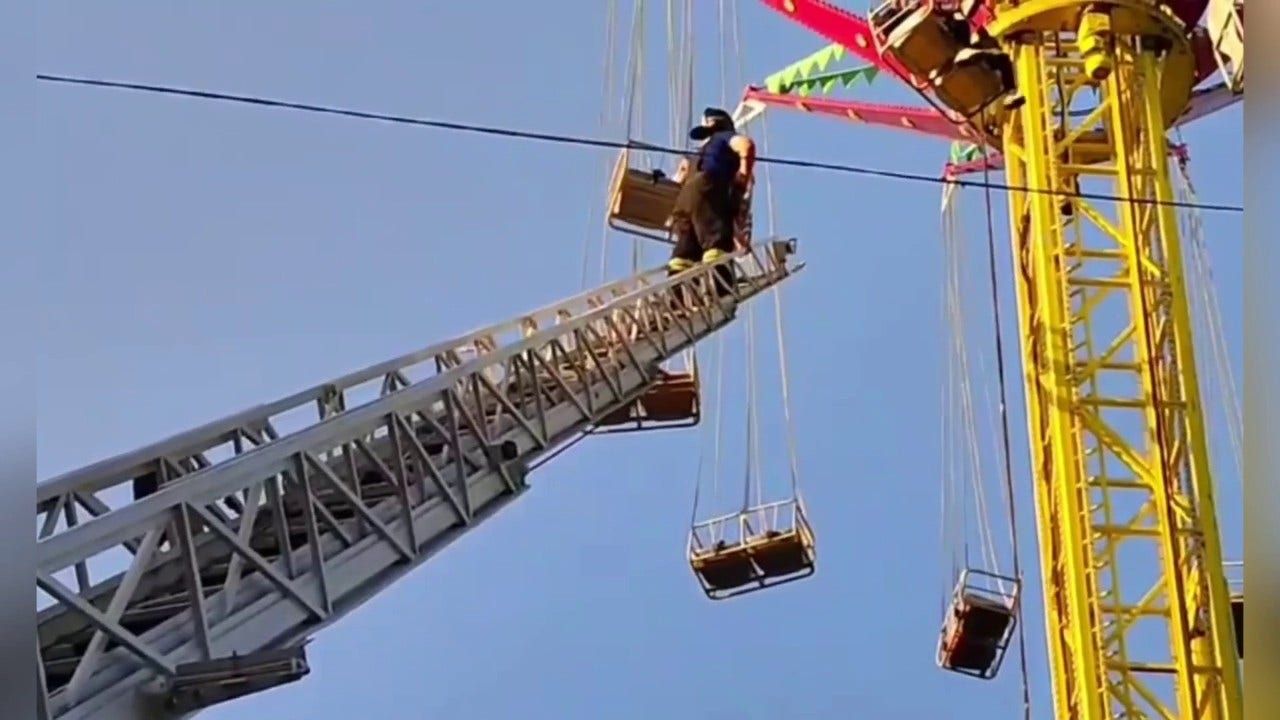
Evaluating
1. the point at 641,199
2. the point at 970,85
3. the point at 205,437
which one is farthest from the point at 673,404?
the point at 205,437

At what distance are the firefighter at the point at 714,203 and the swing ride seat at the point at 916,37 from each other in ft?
3.80

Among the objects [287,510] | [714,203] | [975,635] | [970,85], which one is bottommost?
[975,635]

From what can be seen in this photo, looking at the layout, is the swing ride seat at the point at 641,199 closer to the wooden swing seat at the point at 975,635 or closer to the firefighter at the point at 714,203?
the firefighter at the point at 714,203

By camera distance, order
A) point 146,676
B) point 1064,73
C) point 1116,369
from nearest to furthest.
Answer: point 146,676
point 1116,369
point 1064,73

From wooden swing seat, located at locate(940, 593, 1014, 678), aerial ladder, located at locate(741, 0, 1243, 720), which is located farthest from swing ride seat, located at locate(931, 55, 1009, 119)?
wooden swing seat, located at locate(940, 593, 1014, 678)

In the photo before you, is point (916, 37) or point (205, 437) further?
point (916, 37)

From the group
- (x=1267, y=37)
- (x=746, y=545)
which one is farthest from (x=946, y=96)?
(x=1267, y=37)

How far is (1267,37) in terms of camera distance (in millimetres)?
1852

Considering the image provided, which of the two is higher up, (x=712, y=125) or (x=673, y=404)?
(x=712, y=125)

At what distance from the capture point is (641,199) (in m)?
11.5

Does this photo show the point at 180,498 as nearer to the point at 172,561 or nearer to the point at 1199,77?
the point at 172,561

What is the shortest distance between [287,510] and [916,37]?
246 inches

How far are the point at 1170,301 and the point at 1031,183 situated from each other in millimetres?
1210

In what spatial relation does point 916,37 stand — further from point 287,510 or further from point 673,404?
point 287,510
